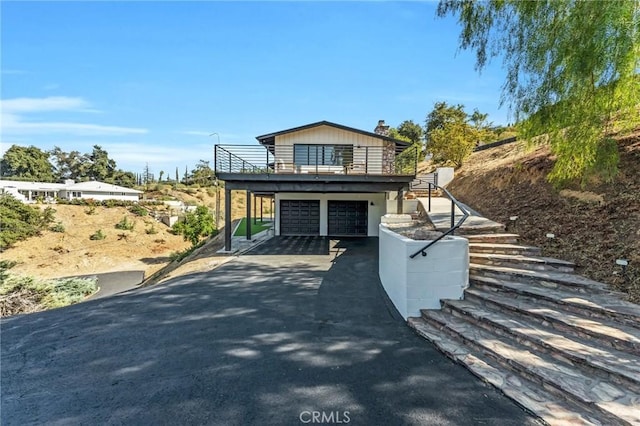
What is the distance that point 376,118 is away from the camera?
1839cm

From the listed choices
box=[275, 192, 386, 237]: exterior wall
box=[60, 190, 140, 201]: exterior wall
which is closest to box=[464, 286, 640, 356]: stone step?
box=[275, 192, 386, 237]: exterior wall

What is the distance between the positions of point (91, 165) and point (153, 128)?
2959cm

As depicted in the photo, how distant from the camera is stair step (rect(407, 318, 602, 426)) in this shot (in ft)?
7.89

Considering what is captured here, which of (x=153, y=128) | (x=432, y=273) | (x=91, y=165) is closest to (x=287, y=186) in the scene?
(x=432, y=273)

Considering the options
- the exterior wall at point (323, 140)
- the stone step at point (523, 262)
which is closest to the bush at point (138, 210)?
the exterior wall at point (323, 140)

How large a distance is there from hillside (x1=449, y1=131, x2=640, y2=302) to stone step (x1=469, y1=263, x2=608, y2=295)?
0.81ft

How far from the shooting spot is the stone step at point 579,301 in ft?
11.2

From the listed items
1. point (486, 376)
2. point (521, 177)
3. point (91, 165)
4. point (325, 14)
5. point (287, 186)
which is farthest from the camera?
point (91, 165)

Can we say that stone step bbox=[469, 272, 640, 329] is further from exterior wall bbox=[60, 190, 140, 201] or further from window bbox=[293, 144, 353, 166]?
exterior wall bbox=[60, 190, 140, 201]

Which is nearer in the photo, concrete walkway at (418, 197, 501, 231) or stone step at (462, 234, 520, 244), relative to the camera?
stone step at (462, 234, 520, 244)

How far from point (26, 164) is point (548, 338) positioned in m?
61.0

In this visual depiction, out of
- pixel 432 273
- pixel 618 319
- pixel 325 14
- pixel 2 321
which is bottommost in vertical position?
pixel 2 321

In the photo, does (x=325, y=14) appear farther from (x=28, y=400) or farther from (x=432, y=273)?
(x=28, y=400)

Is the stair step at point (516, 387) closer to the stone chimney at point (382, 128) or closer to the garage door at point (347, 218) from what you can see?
the garage door at point (347, 218)
